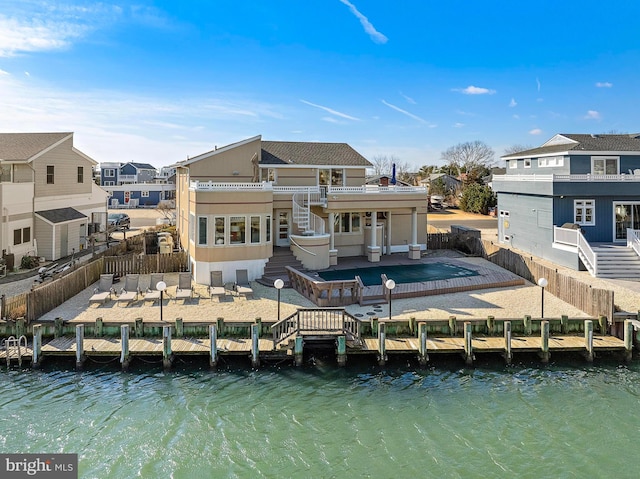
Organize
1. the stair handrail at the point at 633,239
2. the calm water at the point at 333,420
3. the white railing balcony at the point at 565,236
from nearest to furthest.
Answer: the calm water at the point at 333,420
the stair handrail at the point at 633,239
the white railing balcony at the point at 565,236

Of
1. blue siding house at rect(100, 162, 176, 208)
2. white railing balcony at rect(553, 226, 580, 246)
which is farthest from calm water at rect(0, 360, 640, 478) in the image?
blue siding house at rect(100, 162, 176, 208)

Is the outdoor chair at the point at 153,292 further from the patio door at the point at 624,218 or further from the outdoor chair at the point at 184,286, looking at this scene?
the patio door at the point at 624,218

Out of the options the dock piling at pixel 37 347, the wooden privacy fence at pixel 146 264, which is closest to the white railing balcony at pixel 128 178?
the wooden privacy fence at pixel 146 264

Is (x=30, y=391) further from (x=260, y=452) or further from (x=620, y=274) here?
(x=620, y=274)

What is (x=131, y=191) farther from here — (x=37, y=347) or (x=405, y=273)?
(x=37, y=347)

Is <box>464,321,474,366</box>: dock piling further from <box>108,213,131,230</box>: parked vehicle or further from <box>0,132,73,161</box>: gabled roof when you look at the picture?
<box>108,213,131,230</box>: parked vehicle
